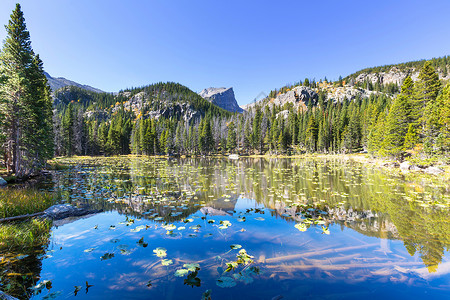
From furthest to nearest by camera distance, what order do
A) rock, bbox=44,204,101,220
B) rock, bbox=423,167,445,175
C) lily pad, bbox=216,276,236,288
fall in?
1. rock, bbox=423,167,445,175
2. rock, bbox=44,204,101,220
3. lily pad, bbox=216,276,236,288

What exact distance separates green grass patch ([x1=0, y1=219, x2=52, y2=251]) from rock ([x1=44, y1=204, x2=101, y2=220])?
140 cm

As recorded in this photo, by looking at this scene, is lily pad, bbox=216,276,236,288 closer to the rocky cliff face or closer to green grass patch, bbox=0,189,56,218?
green grass patch, bbox=0,189,56,218

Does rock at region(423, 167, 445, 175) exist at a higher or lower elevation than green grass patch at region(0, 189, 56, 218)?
lower

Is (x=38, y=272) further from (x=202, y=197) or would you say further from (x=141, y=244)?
(x=202, y=197)

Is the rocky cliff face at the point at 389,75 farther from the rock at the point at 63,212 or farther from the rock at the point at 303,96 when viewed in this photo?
the rock at the point at 63,212

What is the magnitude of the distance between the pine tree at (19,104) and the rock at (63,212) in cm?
1459

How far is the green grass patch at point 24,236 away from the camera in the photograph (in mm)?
5298

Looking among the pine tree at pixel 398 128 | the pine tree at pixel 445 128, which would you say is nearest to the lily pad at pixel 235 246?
the pine tree at pixel 445 128

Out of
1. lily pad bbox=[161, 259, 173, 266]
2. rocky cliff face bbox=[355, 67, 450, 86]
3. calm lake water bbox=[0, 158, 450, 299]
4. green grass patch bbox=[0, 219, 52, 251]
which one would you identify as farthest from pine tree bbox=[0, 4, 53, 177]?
rocky cliff face bbox=[355, 67, 450, 86]

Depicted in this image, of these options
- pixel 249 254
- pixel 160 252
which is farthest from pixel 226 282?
pixel 160 252

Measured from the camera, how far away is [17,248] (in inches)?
205

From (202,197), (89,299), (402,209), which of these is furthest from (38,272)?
(402,209)

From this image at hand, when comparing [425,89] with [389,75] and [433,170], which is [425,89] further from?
[389,75]

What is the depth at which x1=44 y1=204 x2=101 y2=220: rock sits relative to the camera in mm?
7969
